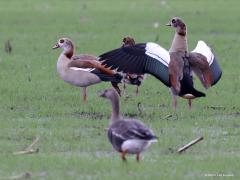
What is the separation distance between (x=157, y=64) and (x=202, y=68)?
0.74 m

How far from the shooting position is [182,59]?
40.8 feet

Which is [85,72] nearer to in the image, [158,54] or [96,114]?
[96,114]

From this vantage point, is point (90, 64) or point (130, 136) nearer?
point (130, 136)

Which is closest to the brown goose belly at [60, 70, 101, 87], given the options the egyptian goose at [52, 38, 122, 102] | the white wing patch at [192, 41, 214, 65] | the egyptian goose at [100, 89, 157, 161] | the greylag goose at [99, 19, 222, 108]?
the egyptian goose at [52, 38, 122, 102]

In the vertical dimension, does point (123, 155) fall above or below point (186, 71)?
below

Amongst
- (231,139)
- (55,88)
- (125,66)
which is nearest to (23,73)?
(55,88)

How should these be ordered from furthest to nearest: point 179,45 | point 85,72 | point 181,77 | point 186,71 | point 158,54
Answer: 1. point 85,72
2. point 179,45
3. point 186,71
4. point 181,77
5. point 158,54

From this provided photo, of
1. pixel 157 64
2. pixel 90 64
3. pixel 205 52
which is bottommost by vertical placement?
pixel 90 64

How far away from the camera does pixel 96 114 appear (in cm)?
1212

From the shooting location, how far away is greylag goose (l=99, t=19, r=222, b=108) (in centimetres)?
1212

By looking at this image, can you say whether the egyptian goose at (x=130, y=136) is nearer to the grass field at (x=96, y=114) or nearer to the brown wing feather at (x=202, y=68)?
the grass field at (x=96, y=114)

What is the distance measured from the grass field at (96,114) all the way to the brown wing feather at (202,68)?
1.40 ft

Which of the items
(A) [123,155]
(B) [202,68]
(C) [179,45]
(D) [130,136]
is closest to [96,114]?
(B) [202,68]

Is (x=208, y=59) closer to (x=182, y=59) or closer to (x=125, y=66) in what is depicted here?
(x=182, y=59)
